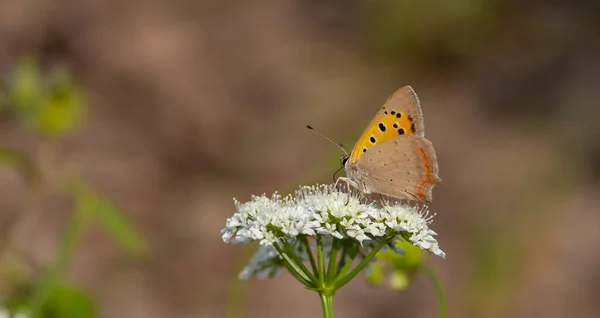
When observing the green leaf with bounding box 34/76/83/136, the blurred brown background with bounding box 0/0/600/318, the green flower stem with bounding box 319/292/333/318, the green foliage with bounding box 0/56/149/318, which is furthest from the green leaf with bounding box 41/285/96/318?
the blurred brown background with bounding box 0/0/600/318

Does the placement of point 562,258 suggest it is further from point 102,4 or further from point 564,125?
point 102,4

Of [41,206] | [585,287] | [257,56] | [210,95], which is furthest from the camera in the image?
[257,56]

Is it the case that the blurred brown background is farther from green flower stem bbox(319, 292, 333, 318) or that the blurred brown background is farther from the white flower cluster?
green flower stem bbox(319, 292, 333, 318)

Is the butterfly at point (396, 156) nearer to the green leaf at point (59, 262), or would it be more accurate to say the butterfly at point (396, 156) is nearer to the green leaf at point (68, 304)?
the green leaf at point (59, 262)

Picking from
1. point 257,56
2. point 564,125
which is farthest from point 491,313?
point 257,56

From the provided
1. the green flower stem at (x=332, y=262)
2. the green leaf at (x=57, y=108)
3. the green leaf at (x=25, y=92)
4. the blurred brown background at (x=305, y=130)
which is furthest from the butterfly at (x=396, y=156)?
the blurred brown background at (x=305, y=130)
